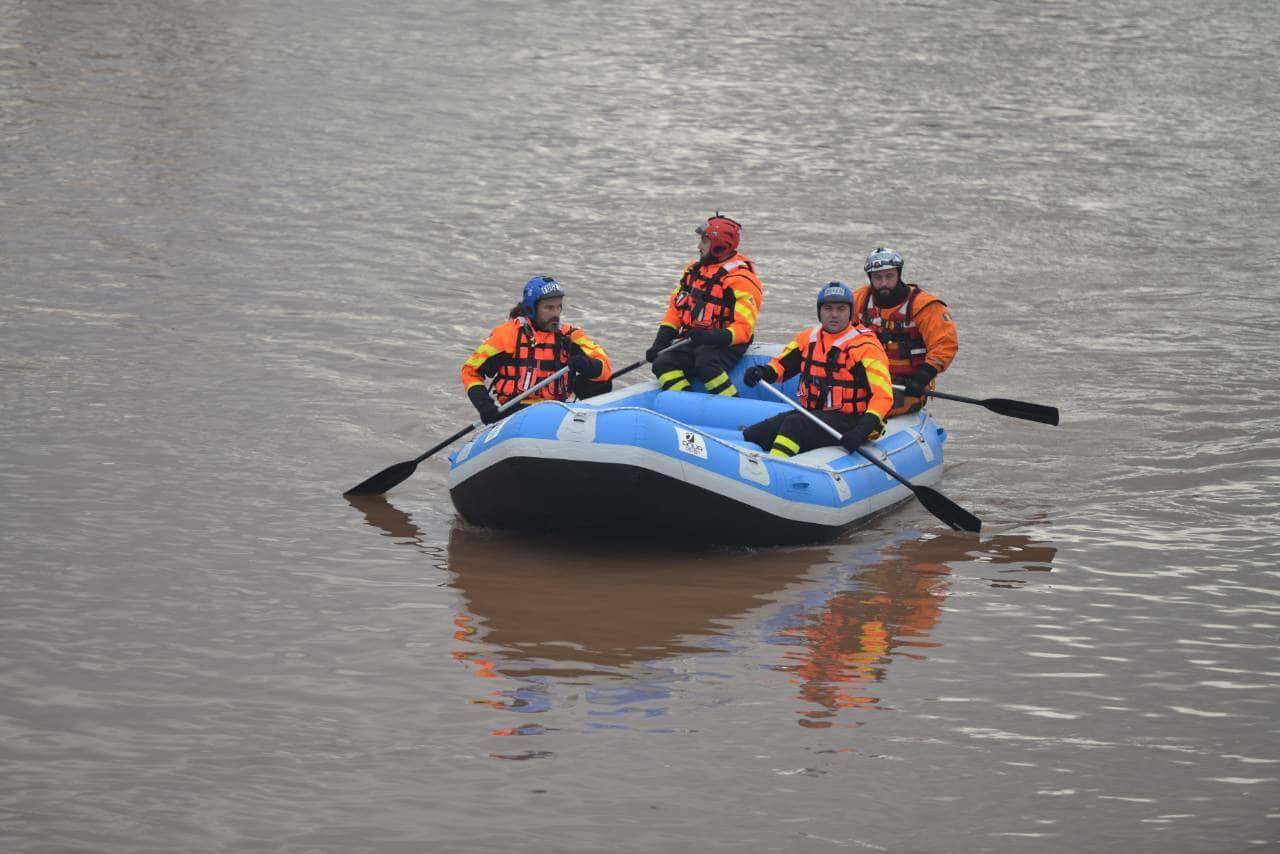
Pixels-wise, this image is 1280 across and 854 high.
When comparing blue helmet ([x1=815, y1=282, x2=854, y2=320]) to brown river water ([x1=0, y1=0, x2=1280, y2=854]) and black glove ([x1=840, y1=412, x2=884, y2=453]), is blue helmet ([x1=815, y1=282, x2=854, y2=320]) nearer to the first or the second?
black glove ([x1=840, y1=412, x2=884, y2=453])

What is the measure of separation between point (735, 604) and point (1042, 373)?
6354mm

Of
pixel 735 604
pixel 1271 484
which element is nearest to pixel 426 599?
pixel 735 604

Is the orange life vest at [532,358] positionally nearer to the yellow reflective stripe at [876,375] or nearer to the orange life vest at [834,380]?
the orange life vest at [834,380]

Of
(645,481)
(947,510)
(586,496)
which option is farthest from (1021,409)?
(586,496)

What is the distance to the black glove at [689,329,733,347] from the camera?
10.3 m

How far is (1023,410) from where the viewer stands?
1074cm

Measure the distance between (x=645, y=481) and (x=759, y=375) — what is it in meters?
1.52

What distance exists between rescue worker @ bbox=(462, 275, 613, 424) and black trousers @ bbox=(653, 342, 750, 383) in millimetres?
765

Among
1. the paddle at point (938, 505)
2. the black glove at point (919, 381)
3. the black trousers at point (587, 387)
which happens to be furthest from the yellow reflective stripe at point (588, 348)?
the black glove at point (919, 381)

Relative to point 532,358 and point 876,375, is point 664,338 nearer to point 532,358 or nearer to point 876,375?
point 532,358

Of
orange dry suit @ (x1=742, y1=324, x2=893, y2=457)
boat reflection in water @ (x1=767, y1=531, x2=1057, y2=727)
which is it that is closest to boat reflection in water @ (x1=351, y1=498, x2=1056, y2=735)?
boat reflection in water @ (x1=767, y1=531, x2=1057, y2=727)

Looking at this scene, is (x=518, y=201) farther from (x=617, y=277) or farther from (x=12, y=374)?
(x=12, y=374)

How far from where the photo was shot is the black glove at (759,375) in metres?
9.51

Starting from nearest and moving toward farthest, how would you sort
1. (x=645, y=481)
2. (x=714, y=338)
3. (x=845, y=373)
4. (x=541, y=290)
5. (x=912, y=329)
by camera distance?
(x=645, y=481)
(x=541, y=290)
(x=845, y=373)
(x=714, y=338)
(x=912, y=329)
